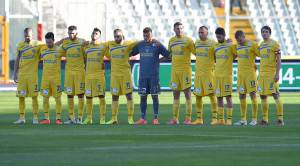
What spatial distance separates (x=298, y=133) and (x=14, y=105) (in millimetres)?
11827

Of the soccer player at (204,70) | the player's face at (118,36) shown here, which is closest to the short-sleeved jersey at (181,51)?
the soccer player at (204,70)

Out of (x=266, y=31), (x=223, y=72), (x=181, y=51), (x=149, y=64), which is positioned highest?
(x=266, y=31)

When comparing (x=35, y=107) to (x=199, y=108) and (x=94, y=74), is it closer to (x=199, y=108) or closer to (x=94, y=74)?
(x=94, y=74)

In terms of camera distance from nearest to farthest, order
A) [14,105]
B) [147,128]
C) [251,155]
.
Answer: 1. [251,155]
2. [147,128]
3. [14,105]

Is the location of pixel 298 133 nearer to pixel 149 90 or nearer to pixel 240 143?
pixel 240 143

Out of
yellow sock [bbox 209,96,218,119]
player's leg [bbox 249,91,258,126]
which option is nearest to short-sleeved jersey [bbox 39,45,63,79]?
yellow sock [bbox 209,96,218,119]

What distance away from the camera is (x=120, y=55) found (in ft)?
69.4

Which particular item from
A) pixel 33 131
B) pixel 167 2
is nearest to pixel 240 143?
pixel 33 131

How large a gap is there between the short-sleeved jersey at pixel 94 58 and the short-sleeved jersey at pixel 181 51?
1.30 meters

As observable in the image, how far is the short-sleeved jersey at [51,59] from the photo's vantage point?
21.2 meters

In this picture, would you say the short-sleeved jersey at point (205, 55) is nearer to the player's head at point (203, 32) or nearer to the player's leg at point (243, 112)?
the player's head at point (203, 32)

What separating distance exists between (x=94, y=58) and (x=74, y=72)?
0.48 meters

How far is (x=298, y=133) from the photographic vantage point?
59.1 ft

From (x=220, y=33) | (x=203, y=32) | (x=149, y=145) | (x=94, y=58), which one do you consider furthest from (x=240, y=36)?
(x=149, y=145)
